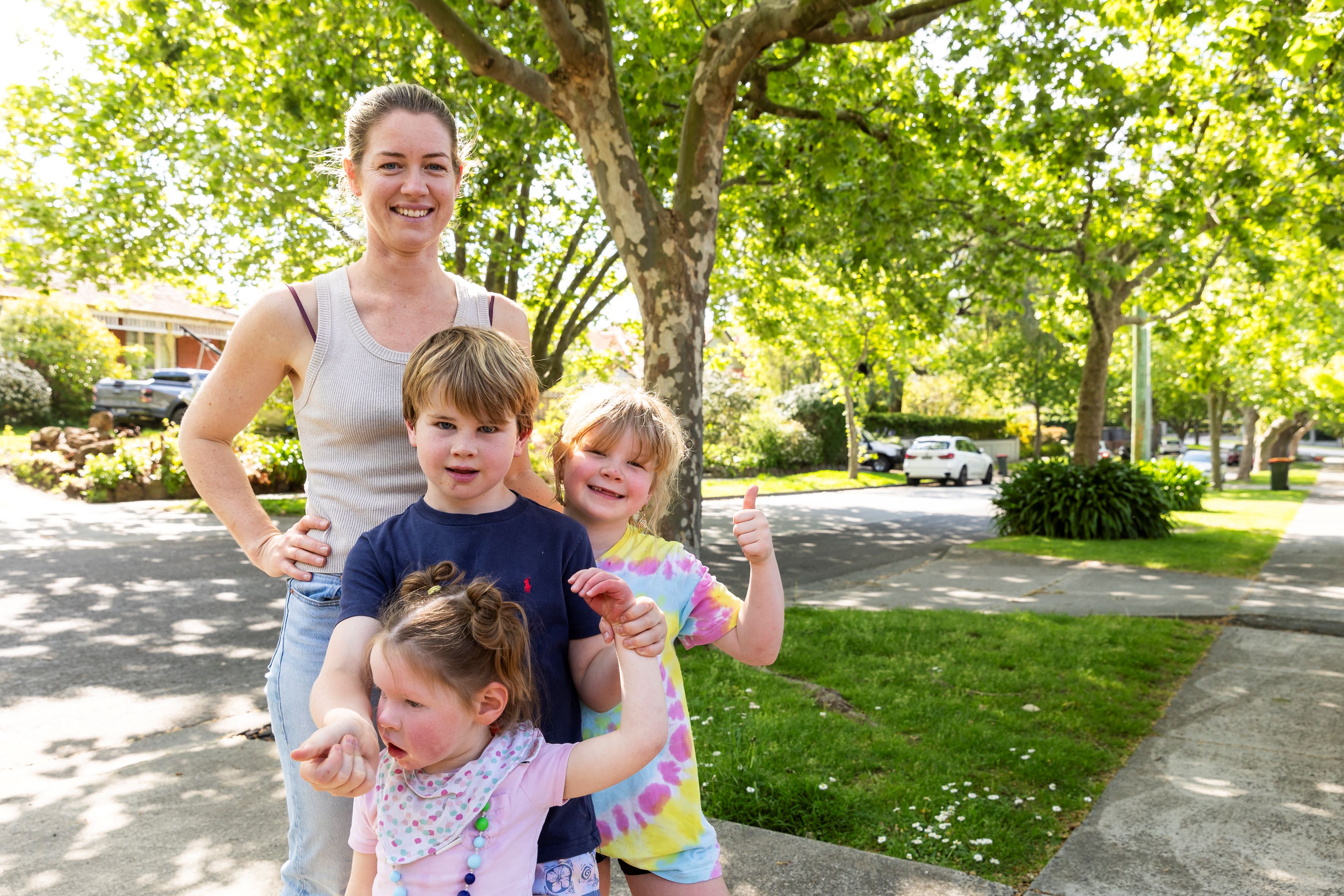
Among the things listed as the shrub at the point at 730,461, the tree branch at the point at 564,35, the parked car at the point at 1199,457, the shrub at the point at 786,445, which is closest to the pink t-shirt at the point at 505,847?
the tree branch at the point at 564,35

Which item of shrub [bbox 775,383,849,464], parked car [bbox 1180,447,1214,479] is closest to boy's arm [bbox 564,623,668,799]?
shrub [bbox 775,383,849,464]

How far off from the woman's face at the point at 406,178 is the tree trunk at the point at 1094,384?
13.5m

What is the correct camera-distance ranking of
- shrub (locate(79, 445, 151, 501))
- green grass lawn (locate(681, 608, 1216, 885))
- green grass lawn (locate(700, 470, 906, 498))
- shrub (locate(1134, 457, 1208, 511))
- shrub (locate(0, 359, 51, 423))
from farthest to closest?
shrub (locate(0, 359, 51, 423))
green grass lawn (locate(700, 470, 906, 498))
shrub (locate(1134, 457, 1208, 511))
shrub (locate(79, 445, 151, 501))
green grass lawn (locate(681, 608, 1216, 885))

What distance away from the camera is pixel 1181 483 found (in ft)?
61.0

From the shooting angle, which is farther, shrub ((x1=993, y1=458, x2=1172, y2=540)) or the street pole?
the street pole

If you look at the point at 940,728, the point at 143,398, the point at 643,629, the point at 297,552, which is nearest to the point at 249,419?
the point at 297,552

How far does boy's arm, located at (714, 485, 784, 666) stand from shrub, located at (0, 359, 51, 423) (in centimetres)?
2955

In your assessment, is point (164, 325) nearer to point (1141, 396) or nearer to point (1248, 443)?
point (1141, 396)

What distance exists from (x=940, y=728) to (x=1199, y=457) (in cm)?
5506

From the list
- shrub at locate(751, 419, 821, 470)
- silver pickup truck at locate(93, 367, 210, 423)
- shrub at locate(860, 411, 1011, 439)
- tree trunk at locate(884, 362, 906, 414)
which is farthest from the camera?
tree trunk at locate(884, 362, 906, 414)

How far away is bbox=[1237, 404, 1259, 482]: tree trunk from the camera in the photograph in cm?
3309

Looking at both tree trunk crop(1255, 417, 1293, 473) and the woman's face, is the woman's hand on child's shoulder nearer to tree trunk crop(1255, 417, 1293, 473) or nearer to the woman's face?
the woman's face

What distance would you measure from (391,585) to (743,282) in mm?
13713

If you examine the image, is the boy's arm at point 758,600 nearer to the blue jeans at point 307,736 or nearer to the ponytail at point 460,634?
the ponytail at point 460,634
